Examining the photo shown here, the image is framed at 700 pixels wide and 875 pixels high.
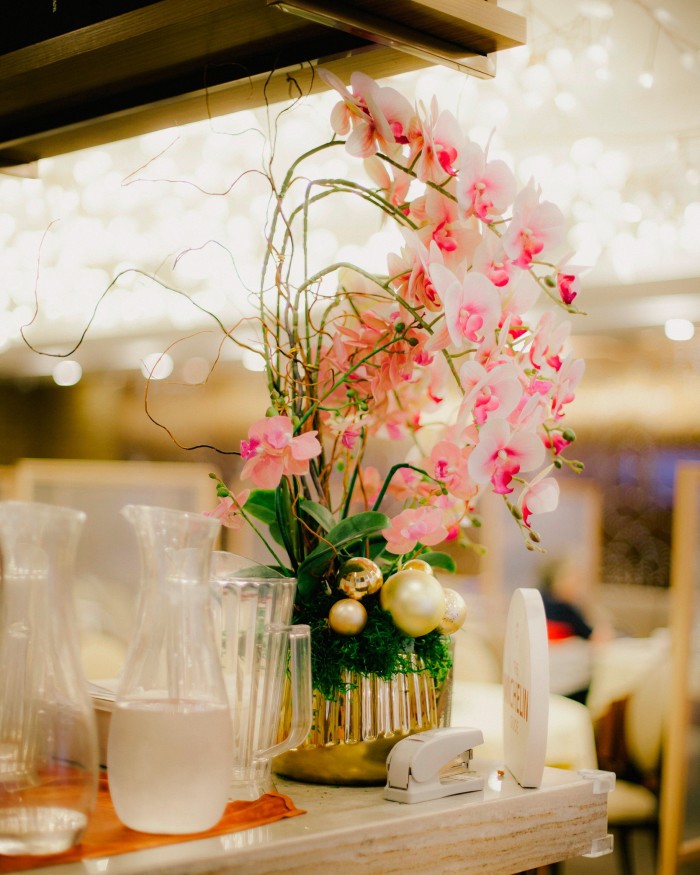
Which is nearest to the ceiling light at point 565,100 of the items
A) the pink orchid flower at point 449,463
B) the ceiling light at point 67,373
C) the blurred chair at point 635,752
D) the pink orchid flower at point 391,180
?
the blurred chair at point 635,752

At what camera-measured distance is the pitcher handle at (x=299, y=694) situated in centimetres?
90

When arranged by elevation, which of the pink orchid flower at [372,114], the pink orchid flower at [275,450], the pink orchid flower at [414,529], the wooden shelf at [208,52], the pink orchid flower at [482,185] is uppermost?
the wooden shelf at [208,52]

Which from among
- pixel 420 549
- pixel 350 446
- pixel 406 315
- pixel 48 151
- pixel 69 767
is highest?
pixel 48 151

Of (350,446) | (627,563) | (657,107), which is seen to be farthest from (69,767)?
(627,563)

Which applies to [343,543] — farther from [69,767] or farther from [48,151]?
[48,151]

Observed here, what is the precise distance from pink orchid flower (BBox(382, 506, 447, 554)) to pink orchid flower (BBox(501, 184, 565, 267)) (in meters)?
0.27

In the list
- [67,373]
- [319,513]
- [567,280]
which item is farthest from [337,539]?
[67,373]

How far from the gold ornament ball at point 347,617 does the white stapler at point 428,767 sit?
0.39ft

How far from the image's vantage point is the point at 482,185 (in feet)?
3.13

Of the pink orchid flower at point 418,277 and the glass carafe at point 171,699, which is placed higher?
the pink orchid flower at point 418,277

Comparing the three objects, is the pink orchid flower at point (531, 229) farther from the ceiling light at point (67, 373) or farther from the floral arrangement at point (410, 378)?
the ceiling light at point (67, 373)

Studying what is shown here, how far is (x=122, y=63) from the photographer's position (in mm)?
1121

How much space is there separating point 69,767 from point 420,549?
53cm

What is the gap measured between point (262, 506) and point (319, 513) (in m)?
0.09
